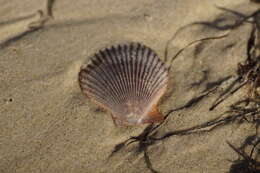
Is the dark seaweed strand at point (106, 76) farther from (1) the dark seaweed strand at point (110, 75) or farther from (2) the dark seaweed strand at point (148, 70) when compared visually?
(2) the dark seaweed strand at point (148, 70)

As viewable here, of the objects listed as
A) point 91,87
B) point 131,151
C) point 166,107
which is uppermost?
point 91,87

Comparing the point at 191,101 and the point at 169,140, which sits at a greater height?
the point at 191,101

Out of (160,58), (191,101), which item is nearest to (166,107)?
(191,101)

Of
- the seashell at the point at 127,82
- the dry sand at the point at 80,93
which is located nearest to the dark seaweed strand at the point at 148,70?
the seashell at the point at 127,82

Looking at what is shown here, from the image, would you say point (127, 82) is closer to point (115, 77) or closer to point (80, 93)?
point (115, 77)

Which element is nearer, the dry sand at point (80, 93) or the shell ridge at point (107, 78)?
the dry sand at point (80, 93)

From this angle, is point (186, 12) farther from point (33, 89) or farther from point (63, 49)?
point (33, 89)
